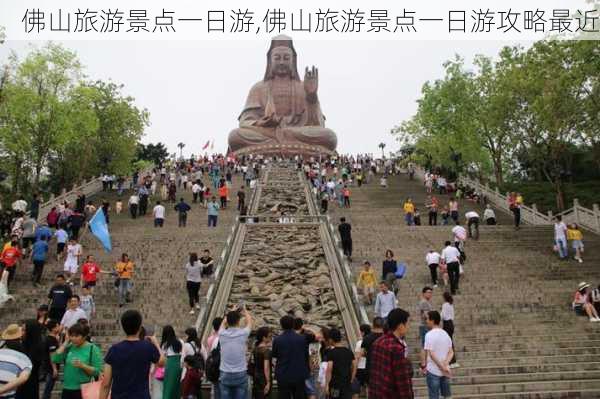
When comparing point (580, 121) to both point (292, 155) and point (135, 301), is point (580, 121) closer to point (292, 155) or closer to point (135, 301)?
point (135, 301)

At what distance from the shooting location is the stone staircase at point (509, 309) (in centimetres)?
804

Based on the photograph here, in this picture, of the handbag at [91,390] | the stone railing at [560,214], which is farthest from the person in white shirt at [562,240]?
the handbag at [91,390]

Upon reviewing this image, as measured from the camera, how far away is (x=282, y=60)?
46250mm

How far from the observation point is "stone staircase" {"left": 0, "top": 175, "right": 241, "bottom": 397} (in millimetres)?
10227

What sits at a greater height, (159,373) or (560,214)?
(560,214)

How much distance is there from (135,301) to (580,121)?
14877 millimetres

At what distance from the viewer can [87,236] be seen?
667 inches

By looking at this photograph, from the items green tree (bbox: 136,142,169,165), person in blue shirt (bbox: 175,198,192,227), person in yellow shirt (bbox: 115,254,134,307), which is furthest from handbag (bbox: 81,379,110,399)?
green tree (bbox: 136,142,169,165)

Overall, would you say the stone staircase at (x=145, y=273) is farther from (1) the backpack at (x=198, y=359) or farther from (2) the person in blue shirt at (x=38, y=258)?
(1) the backpack at (x=198, y=359)

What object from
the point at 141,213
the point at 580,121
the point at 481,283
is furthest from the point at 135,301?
the point at 580,121

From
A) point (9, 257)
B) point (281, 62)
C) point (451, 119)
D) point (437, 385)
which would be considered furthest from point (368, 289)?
point (281, 62)

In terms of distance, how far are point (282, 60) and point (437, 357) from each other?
42.3 metres

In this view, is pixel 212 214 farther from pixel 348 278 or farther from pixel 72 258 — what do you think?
pixel 348 278

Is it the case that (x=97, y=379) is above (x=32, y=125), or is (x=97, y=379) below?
below
